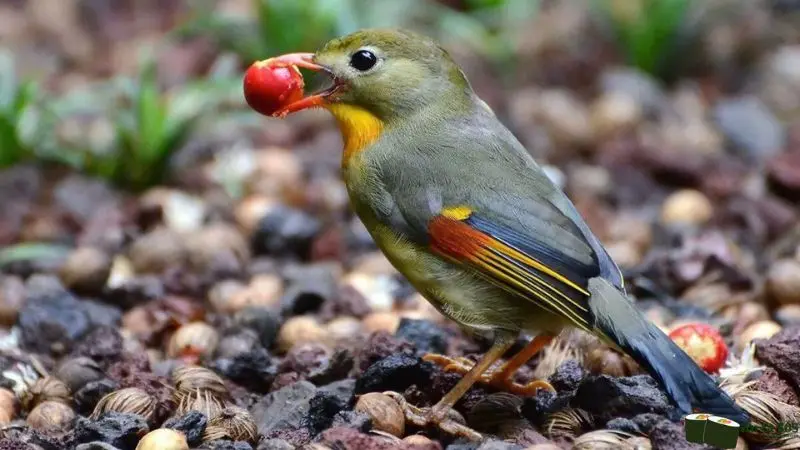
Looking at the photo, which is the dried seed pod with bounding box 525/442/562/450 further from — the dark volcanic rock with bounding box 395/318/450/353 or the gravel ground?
the dark volcanic rock with bounding box 395/318/450/353

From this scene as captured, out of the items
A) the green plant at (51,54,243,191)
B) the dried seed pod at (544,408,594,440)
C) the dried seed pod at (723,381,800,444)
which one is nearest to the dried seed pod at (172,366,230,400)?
the dried seed pod at (544,408,594,440)

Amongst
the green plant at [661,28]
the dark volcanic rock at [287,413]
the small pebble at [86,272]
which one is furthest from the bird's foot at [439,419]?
the green plant at [661,28]

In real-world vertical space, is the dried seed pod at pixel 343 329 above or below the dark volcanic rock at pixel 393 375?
below

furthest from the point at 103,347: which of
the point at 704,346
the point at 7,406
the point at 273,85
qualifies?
the point at 704,346

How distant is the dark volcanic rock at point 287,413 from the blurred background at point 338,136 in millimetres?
1482

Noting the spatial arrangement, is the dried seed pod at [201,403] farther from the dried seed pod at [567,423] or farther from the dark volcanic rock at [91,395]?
the dried seed pod at [567,423]

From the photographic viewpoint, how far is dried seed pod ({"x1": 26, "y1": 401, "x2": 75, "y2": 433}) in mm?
4484

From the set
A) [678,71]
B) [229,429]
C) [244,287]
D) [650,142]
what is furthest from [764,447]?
[678,71]

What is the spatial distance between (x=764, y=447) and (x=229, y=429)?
1630 mm

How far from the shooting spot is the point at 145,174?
23.4ft

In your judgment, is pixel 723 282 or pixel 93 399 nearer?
pixel 93 399

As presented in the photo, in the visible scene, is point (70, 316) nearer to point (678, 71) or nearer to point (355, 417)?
point (355, 417)

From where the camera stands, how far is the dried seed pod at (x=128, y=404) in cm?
438

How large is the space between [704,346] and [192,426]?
5.86 ft
